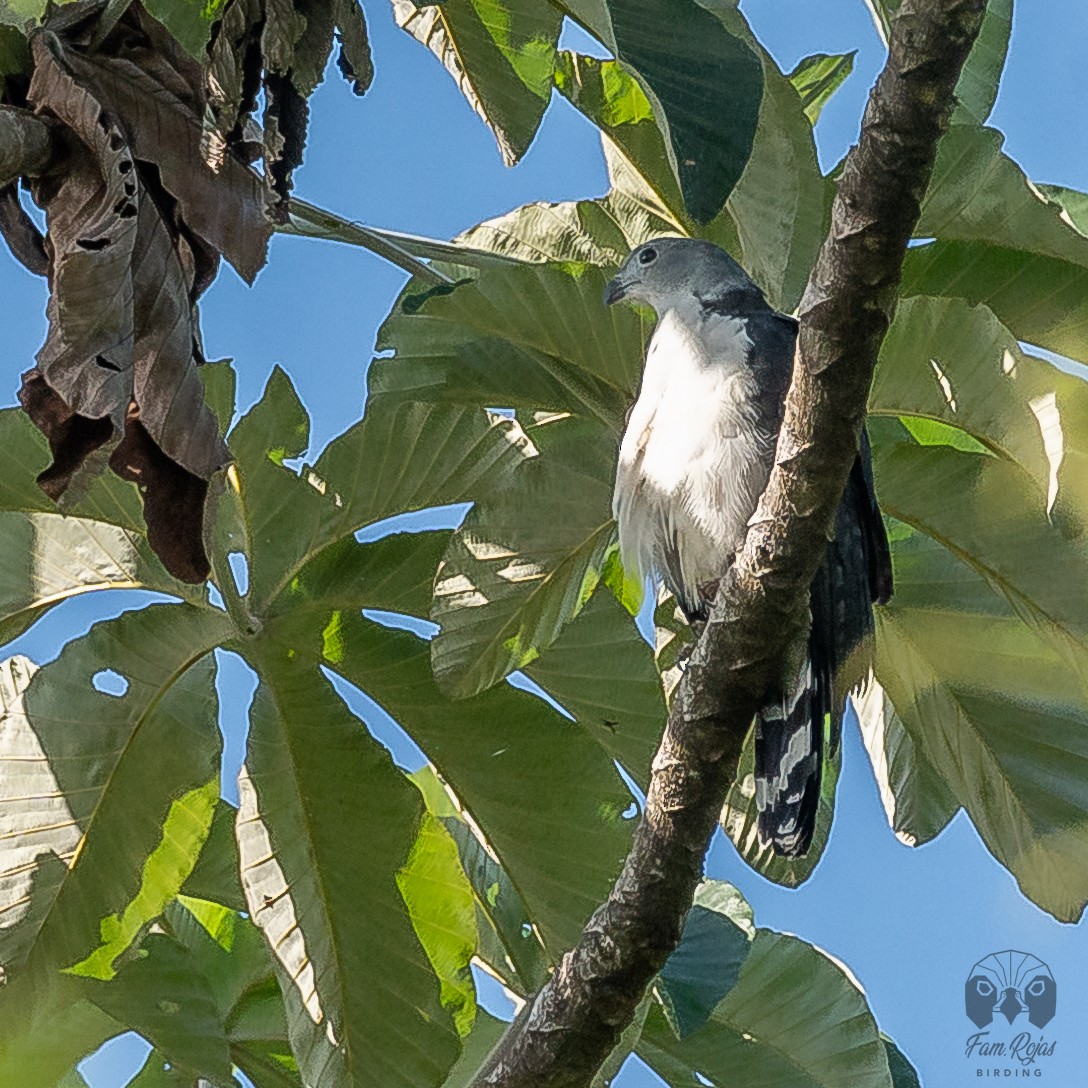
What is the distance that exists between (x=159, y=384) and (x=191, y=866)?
4.64 ft

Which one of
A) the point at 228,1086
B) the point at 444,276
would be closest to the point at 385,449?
the point at 444,276

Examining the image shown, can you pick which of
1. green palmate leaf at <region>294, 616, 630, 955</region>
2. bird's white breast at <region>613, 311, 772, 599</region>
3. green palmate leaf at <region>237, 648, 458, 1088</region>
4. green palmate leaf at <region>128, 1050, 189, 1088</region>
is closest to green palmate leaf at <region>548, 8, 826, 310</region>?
bird's white breast at <region>613, 311, 772, 599</region>

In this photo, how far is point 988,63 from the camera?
12.9ft

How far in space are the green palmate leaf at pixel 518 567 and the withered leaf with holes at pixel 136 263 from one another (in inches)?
28.8

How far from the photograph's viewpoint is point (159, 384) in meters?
2.54

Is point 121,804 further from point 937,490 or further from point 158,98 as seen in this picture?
point 937,490

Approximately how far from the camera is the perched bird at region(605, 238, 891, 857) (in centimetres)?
329

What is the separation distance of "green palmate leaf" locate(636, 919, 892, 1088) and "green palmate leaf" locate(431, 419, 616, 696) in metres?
0.95

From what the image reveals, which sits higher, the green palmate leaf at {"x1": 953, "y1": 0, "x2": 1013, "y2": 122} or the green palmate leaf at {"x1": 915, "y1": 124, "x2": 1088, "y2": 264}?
the green palmate leaf at {"x1": 953, "y1": 0, "x2": 1013, "y2": 122}

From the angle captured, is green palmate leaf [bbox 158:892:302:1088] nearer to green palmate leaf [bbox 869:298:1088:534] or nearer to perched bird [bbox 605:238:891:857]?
perched bird [bbox 605:238:891:857]

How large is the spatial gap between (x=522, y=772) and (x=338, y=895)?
1.48 feet

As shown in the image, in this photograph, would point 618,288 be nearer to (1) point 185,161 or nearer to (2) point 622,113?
(2) point 622,113

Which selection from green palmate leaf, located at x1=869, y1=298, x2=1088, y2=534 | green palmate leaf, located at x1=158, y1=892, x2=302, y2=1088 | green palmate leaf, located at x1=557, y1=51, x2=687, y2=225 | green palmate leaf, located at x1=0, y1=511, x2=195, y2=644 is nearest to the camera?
green palmate leaf, located at x1=869, y1=298, x2=1088, y2=534

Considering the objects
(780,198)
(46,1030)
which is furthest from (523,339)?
(46,1030)
